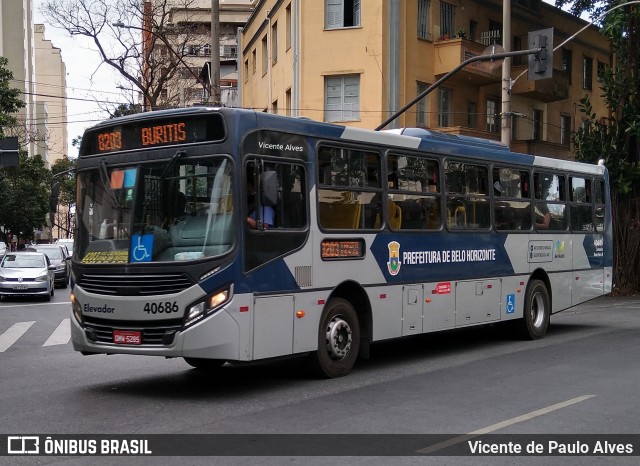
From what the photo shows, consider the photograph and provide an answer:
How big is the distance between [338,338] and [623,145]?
20.9 meters

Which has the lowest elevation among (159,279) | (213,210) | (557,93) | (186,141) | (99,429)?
(99,429)

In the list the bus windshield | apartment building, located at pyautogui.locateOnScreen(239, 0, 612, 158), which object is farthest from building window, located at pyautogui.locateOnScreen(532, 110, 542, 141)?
the bus windshield

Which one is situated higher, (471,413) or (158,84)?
(158,84)

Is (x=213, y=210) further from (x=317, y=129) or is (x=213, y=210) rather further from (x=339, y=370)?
(x=339, y=370)

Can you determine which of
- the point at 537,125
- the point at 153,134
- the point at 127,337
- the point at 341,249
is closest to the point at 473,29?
the point at 537,125

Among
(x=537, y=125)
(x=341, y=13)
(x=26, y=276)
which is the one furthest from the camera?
(x=537, y=125)

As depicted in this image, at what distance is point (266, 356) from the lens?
31.1ft

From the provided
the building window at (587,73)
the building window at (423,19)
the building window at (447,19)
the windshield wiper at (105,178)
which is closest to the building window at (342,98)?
the building window at (423,19)

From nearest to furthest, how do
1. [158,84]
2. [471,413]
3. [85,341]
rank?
[471,413]
[85,341]
[158,84]

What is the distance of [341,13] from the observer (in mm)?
30094

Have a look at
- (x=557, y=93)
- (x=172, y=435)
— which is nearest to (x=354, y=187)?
(x=172, y=435)

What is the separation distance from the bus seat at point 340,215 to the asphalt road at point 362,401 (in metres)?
1.91

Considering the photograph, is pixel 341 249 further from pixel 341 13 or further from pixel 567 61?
pixel 567 61
